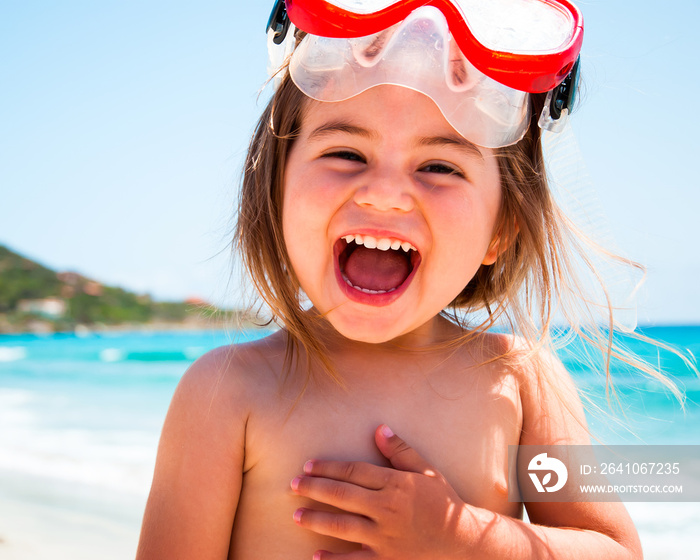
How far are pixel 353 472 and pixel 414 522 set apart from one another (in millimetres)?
164

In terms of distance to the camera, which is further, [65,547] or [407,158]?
[65,547]

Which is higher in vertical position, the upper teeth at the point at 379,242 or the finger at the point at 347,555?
the upper teeth at the point at 379,242

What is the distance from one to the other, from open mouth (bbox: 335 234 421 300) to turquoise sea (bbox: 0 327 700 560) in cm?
38

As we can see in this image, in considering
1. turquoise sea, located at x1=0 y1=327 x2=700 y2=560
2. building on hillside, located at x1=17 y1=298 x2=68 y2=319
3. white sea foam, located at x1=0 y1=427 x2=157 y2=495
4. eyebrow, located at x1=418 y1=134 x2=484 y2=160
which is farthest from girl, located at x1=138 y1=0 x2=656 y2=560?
building on hillside, located at x1=17 y1=298 x2=68 y2=319

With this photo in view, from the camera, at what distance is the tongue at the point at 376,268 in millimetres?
1440

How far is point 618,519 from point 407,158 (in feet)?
3.46

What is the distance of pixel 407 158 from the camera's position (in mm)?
1354

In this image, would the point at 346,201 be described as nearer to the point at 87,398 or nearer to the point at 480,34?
the point at 480,34

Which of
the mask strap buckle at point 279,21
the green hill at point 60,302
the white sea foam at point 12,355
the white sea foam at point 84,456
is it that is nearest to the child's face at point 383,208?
the mask strap buckle at point 279,21

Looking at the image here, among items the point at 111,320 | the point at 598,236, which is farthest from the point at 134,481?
the point at 111,320

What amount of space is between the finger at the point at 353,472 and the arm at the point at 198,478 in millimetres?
182

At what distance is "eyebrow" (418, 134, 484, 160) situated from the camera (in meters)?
1.36

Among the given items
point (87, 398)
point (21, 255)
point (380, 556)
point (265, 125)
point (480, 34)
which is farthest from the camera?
point (21, 255)

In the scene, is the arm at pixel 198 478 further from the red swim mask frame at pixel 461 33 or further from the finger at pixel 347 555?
the red swim mask frame at pixel 461 33
